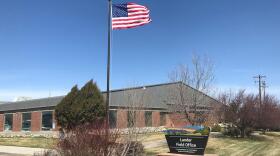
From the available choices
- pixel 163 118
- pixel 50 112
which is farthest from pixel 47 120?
pixel 163 118

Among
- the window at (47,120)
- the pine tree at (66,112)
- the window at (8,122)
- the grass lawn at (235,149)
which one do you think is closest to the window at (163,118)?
the window at (47,120)

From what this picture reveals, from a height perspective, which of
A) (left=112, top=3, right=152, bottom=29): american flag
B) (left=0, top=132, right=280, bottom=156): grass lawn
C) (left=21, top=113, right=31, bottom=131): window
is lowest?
(left=0, top=132, right=280, bottom=156): grass lawn

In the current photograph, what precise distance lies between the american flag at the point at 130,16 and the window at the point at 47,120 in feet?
88.2

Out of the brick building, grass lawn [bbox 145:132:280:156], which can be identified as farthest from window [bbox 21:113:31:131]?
grass lawn [bbox 145:132:280:156]

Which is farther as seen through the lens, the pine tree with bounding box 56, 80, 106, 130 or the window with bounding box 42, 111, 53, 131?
the window with bounding box 42, 111, 53, 131

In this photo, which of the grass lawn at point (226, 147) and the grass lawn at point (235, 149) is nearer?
the grass lawn at point (235, 149)

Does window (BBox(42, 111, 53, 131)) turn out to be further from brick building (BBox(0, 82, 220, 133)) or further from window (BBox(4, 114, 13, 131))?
window (BBox(4, 114, 13, 131))

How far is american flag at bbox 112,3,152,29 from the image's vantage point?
61.3ft

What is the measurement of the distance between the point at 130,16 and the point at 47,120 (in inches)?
1105

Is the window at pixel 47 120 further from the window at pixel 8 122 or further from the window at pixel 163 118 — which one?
the window at pixel 163 118

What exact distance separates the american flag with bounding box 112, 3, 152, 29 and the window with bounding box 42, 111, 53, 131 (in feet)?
88.2

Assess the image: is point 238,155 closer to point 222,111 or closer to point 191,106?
point 191,106

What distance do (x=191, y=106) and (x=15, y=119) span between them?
2866cm

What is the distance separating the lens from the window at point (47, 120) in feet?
142
